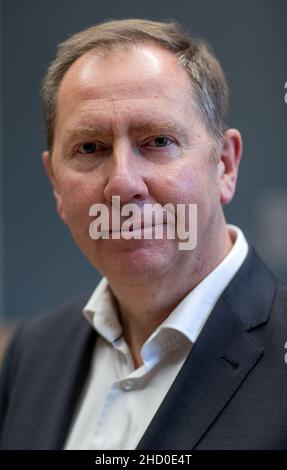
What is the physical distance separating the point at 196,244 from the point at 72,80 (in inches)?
12.5

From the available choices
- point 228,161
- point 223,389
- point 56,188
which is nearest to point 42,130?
point 56,188

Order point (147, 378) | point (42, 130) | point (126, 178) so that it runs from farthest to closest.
Result: point (42, 130) → point (147, 378) → point (126, 178)

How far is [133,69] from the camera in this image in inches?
35.7

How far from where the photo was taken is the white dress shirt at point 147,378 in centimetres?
95

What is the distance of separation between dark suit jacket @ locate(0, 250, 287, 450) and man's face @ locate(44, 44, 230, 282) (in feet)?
0.35

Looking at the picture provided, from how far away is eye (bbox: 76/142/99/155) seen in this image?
94cm

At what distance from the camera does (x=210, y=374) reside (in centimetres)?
90

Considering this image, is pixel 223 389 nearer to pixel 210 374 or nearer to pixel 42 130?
pixel 210 374

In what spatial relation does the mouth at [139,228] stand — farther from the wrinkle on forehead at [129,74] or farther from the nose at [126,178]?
the wrinkle on forehead at [129,74]

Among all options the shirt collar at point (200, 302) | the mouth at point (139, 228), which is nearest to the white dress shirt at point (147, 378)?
the shirt collar at point (200, 302)

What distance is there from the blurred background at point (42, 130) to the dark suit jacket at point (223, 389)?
1.16 m

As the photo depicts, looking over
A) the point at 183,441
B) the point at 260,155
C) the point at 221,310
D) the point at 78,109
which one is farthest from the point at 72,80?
the point at 260,155

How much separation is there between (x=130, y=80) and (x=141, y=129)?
0.23 ft
